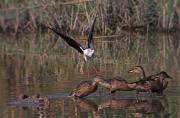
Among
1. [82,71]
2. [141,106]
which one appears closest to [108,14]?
[82,71]

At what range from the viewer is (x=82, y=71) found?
16516 millimetres

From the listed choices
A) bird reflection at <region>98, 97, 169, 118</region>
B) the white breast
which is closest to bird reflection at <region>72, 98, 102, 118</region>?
bird reflection at <region>98, 97, 169, 118</region>

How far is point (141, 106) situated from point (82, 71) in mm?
4635

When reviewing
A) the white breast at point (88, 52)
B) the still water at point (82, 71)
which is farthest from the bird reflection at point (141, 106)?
the white breast at point (88, 52)

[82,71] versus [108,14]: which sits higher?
[108,14]

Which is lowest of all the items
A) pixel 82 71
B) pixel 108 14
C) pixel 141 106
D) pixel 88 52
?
pixel 141 106

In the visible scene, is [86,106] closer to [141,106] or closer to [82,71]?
[141,106]

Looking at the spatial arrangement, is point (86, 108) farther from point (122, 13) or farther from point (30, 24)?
point (30, 24)

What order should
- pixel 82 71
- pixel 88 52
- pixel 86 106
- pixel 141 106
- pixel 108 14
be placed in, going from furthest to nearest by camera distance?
1. pixel 108 14
2. pixel 82 71
3. pixel 88 52
4. pixel 86 106
5. pixel 141 106

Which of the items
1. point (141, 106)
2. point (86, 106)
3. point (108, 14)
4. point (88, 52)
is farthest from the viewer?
point (108, 14)

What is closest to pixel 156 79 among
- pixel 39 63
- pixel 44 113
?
pixel 44 113

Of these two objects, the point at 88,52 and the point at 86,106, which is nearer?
the point at 86,106

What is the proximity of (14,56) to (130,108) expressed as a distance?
10.4 metres

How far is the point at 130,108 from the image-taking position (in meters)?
11.8
